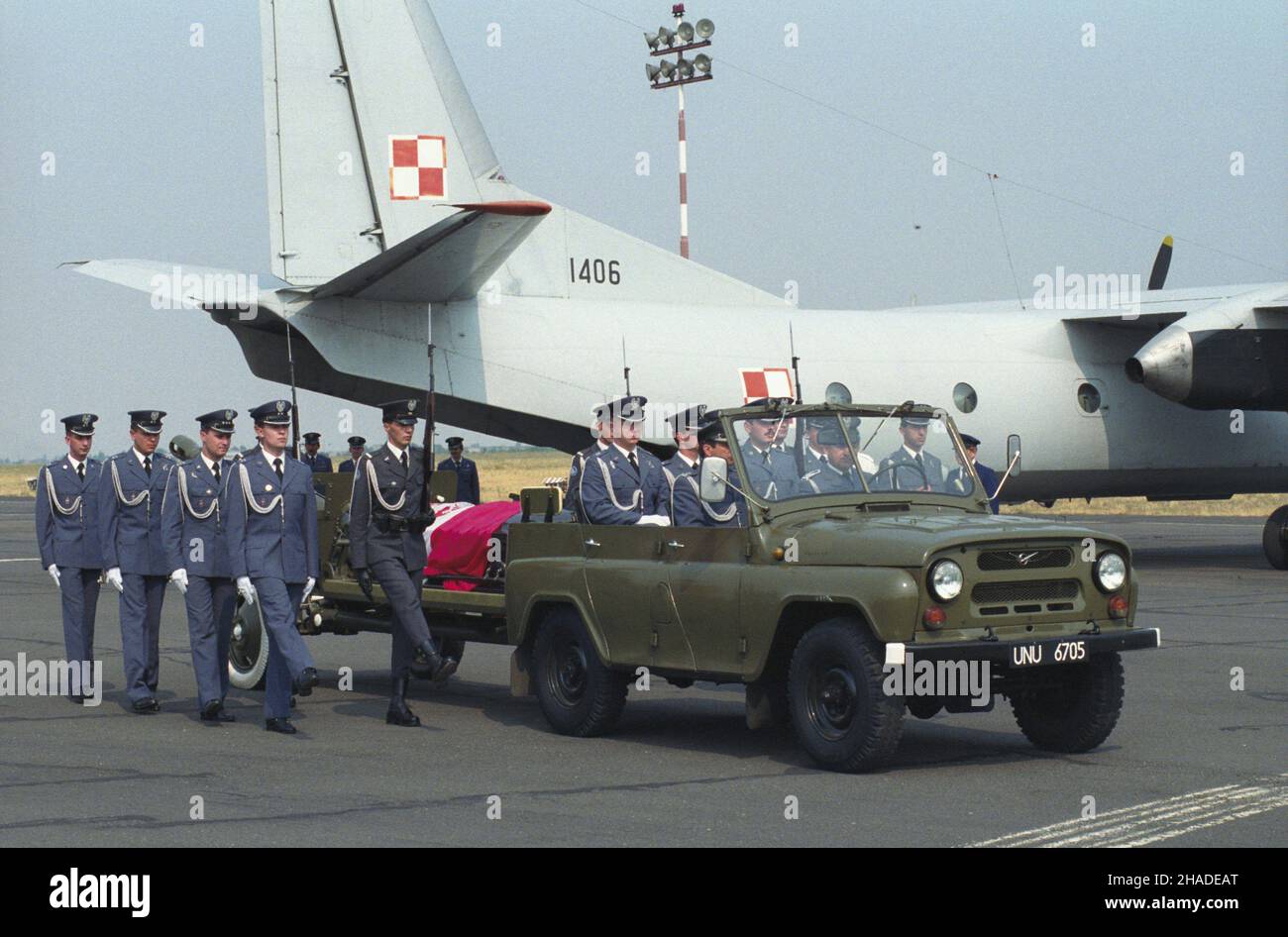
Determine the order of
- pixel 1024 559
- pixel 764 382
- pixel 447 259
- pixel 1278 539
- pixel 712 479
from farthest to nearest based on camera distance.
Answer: pixel 1278 539 < pixel 764 382 < pixel 447 259 < pixel 712 479 < pixel 1024 559

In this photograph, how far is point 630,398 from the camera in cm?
1078

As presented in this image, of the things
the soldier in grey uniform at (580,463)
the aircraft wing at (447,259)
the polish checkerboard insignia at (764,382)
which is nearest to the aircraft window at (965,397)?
the polish checkerboard insignia at (764,382)

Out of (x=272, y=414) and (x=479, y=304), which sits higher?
(x=479, y=304)

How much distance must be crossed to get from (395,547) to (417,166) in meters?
9.62

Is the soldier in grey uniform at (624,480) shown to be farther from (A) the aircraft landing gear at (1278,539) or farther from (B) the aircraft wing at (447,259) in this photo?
(A) the aircraft landing gear at (1278,539)

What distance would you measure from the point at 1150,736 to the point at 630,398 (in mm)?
3802

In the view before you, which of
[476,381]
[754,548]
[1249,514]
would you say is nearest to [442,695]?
[754,548]

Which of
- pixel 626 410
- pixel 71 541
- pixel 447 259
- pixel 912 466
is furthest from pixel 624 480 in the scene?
pixel 447 259

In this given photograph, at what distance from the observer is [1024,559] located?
8.55 metres

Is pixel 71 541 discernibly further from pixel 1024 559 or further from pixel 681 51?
pixel 681 51

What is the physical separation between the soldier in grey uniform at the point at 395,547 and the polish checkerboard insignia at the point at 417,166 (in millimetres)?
9111

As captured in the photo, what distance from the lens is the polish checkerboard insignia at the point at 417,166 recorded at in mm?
19172

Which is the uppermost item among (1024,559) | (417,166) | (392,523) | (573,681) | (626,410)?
Answer: (417,166)

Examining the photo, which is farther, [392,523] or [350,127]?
[350,127]
